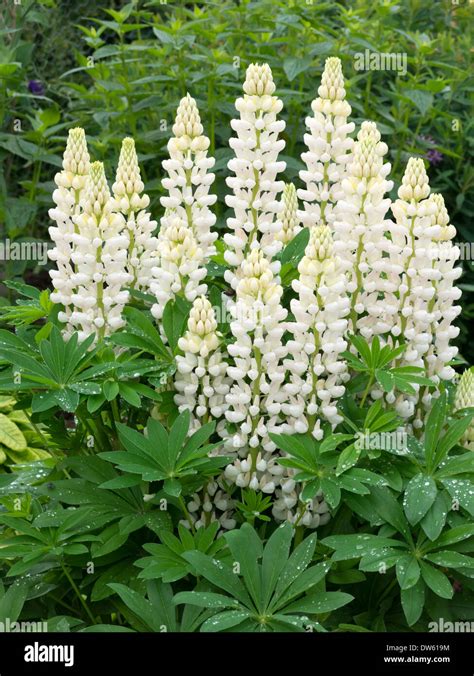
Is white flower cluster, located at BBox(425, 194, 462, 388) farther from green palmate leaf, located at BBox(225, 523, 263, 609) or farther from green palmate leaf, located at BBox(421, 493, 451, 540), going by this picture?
green palmate leaf, located at BBox(225, 523, 263, 609)

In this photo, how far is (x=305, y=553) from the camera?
A: 7.70 ft

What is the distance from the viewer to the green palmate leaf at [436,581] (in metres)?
2.25

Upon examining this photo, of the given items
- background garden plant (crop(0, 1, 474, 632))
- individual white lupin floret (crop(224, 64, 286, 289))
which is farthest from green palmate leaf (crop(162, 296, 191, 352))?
individual white lupin floret (crop(224, 64, 286, 289))

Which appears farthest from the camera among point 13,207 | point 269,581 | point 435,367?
point 13,207

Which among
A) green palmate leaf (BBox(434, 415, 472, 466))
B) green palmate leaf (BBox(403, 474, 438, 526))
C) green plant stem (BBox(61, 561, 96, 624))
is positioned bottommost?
green plant stem (BBox(61, 561, 96, 624))

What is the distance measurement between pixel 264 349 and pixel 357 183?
20.8 inches

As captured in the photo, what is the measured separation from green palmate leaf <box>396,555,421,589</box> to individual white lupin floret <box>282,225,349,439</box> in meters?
0.39

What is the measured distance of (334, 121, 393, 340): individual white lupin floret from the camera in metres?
2.56

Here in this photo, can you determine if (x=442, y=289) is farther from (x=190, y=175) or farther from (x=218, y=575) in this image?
(x=218, y=575)

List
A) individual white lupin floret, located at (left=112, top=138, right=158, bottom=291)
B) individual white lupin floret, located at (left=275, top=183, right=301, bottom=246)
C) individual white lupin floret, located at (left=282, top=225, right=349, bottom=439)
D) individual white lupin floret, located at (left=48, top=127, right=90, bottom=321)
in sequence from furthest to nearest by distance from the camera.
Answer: individual white lupin floret, located at (left=275, top=183, right=301, bottom=246) → individual white lupin floret, located at (left=112, top=138, right=158, bottom=291) → individual white lupin floret, located at (left=48, top=127, right=90, bottom=321) → individual white lupin floret, located at (left=282, top=225, right=349, bottom=439)

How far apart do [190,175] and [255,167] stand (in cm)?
22

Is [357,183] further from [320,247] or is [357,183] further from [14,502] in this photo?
[14,502]

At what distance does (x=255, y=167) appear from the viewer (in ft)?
8.57
